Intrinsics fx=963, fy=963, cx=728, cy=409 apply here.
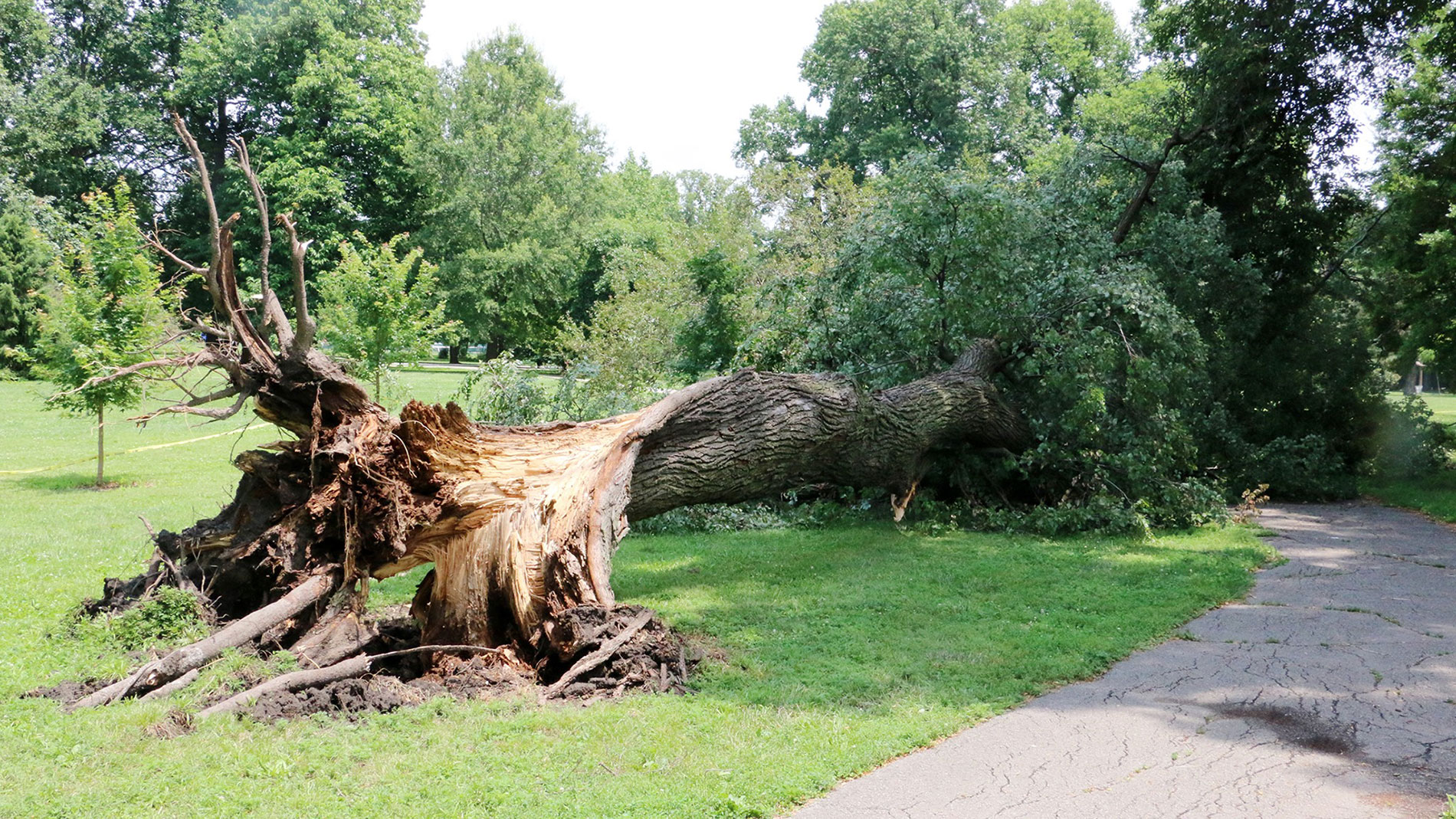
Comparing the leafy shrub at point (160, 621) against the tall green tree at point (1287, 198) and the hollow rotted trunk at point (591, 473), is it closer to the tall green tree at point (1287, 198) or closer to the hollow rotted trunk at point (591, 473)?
the hollow rotted trunk at point (591, 473)

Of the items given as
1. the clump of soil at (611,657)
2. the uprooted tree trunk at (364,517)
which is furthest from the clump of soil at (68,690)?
the clump of soil at (611,657)

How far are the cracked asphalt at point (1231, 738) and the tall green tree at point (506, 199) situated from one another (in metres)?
30.9

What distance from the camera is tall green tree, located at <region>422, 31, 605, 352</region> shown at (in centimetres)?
3619

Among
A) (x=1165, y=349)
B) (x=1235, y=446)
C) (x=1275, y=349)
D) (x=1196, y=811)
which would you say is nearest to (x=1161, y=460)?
(x=1165, y=349)

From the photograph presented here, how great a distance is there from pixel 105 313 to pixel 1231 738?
13421mm

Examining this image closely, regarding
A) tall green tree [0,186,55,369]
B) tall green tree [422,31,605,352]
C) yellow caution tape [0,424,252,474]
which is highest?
tall green tree [422,31,605,352]

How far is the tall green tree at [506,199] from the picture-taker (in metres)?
36.2

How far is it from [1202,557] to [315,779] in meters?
8.15

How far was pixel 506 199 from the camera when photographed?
125ft

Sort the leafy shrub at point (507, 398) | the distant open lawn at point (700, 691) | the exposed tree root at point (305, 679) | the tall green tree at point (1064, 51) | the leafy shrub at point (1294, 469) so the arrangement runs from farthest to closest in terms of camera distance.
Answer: the tall green tree at point (1064, 51)
the leafy shrub at point (1294, 469)
the leafy shrub at point (507, 398)
the exposed tree root at point (305, 679)
the distant open lawn at point (700, 691)

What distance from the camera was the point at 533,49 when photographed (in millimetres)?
40125

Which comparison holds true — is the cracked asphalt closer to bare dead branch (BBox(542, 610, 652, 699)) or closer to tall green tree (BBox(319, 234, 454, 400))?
bare dead branch (BBox(542, 610, 652, 699))

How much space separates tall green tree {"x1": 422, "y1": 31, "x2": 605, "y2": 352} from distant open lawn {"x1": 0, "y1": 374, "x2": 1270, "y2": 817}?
27.2 metres

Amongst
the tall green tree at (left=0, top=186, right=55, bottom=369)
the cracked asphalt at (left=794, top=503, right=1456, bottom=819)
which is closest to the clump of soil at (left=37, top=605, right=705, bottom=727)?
the cracked asphalt at (left=794, top=503, right=1456, bottom=819)
